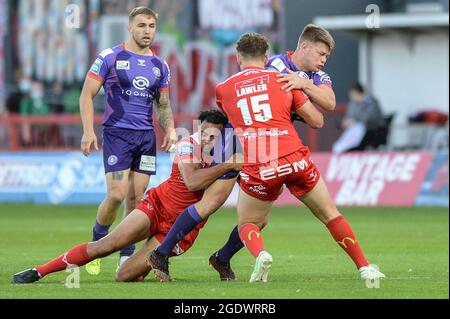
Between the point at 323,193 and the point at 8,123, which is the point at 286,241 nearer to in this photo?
the point at 323,193

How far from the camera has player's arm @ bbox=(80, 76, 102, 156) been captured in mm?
12750

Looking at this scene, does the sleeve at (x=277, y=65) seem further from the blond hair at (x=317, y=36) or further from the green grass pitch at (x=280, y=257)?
the green grass pitch at (x=280, y=257)

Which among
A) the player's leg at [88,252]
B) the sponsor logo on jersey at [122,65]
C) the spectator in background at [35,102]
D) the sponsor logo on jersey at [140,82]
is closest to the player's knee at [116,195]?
the sponsor logo on jersey at [140,82]

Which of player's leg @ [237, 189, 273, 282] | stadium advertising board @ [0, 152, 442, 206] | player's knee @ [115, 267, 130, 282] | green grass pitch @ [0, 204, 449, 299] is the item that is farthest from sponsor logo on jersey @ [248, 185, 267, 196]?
stadium advertising board @ [0, 152, 442, 206]

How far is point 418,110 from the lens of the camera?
95.8ft

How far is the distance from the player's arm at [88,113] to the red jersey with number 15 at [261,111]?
7.13ft

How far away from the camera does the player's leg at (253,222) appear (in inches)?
431

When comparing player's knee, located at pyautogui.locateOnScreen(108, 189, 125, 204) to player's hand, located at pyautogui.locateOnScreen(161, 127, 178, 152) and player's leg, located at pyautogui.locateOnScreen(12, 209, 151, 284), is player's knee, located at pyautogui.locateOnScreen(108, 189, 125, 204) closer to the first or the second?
player's hand, located at pyautogui.locateOnScreen(161, 127, 178, 152)

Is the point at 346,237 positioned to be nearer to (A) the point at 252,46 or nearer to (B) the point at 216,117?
(B) the point at 216,117

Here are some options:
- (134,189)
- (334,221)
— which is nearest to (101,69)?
(134,189)

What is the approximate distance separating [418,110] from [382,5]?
4740 millimetres

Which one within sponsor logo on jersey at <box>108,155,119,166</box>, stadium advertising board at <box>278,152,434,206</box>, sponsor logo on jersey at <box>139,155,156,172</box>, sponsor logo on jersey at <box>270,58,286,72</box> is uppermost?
sponsor logo on jersey at <box>270,58,286,72</box>

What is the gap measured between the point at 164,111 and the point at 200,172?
2.26 m
